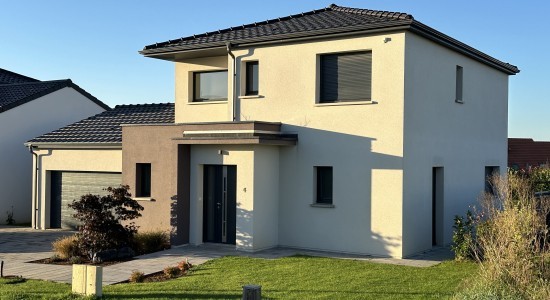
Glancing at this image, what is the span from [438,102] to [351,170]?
3424mm

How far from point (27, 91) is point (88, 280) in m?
17.9

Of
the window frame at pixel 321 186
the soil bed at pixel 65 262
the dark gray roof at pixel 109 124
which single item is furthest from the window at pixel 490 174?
the soil bed at pixel 65 262

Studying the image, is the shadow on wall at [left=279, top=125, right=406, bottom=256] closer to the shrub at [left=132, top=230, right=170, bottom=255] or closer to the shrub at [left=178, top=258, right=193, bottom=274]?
the shrub at [left=132, top=230, right=170, bottom=255]

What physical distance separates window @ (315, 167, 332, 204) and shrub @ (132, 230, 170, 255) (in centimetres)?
446

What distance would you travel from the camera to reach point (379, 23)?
1559 centimetres

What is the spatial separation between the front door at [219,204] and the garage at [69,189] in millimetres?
5455

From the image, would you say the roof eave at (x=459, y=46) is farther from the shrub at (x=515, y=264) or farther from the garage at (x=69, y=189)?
the garage at (x=69, y=189)

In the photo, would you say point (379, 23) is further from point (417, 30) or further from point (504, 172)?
point (504, 172)

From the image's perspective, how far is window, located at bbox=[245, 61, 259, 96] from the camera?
18.3 metres

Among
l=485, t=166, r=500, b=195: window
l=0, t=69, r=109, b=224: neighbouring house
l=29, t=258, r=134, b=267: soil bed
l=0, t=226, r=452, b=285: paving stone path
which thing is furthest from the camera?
l=0, t=69, r=109, b=224: neighbouring house

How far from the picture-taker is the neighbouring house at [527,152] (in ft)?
120

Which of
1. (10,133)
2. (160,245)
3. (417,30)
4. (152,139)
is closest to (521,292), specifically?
(417,30)

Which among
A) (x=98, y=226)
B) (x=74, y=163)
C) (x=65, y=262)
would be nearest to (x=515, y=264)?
(x=98, y=226)

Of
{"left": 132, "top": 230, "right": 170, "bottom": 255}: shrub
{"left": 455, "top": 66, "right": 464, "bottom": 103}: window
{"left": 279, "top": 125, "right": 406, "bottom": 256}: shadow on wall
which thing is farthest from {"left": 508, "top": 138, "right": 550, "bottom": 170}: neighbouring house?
{"left": 132, "top": 230, "right": 170, "bottom": 255}: shrub
